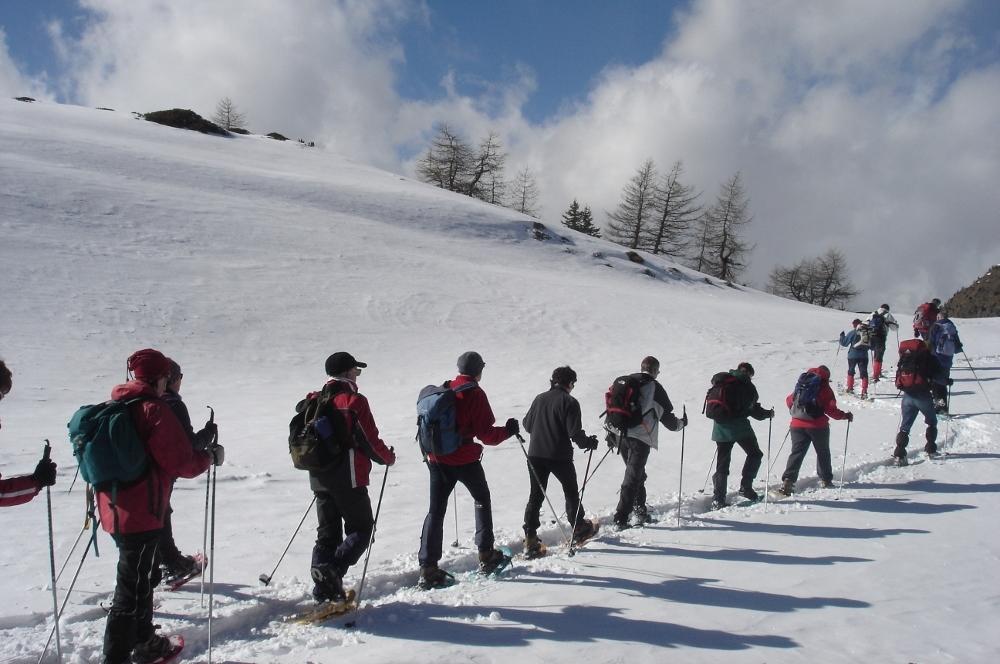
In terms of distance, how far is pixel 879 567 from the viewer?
18.2ft

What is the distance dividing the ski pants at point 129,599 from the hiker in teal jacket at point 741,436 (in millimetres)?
5922

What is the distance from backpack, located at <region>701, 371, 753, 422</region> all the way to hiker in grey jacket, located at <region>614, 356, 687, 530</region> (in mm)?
948

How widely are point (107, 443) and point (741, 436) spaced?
6.37m

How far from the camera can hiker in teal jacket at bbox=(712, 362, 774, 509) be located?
744cm

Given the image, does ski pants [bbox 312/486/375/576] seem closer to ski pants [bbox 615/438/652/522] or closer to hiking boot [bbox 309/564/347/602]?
hiking boot [bbox 309/564/347/602]

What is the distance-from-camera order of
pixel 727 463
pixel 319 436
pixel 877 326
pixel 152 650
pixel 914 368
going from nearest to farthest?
pixel 152 650, pixel 319 436, pixel 727 463, pixel 914 368, pixel 877 326

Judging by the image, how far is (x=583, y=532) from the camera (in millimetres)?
6176

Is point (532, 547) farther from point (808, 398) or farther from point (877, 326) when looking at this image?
point (877, 326)

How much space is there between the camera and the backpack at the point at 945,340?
37.8 ft

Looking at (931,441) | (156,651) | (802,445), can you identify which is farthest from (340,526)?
(931,441)

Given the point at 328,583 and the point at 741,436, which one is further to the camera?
the point at 741,436

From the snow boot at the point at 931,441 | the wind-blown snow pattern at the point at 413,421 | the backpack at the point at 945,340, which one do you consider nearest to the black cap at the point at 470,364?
the wind-blown snow pattern at the point at 413,421

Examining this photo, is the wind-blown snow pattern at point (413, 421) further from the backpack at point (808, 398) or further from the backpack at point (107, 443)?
the backpack at point (107, 443)

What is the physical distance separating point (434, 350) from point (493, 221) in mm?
17927
